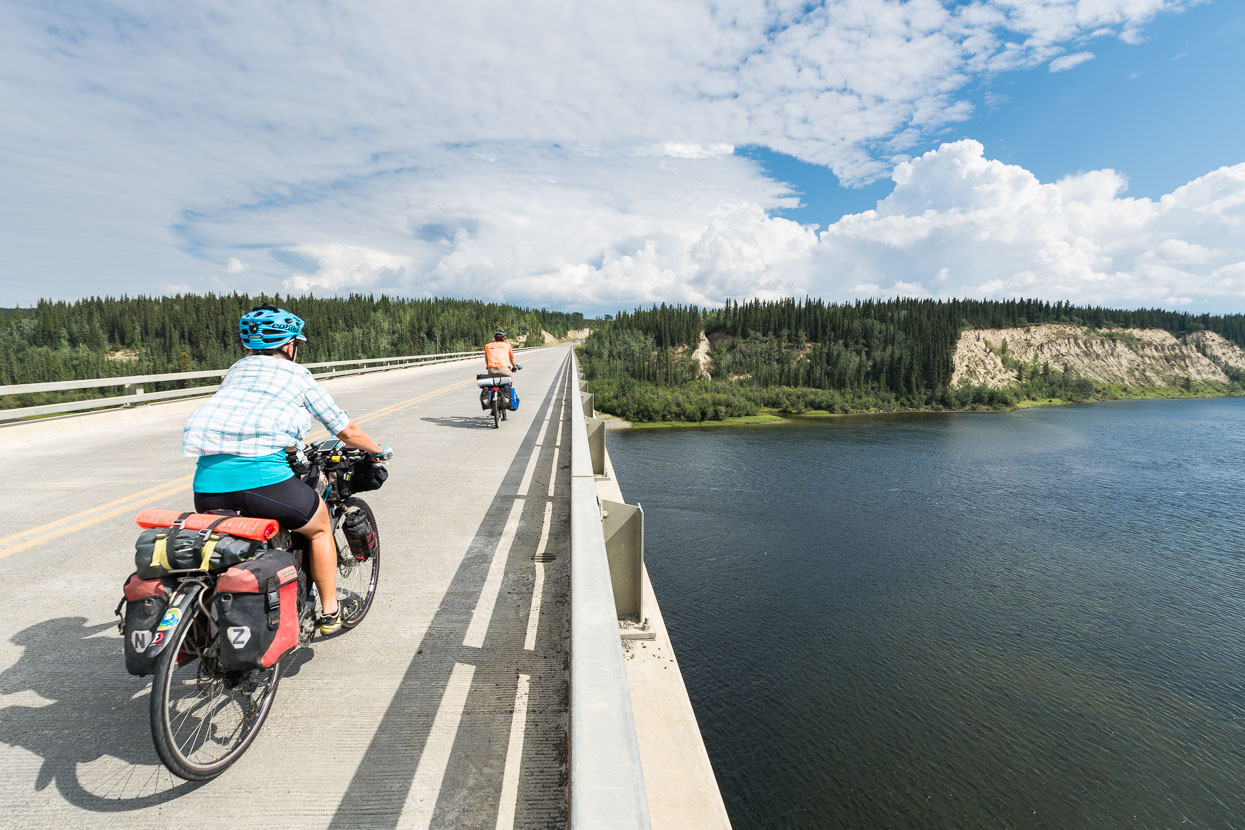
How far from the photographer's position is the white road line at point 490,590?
4.01m

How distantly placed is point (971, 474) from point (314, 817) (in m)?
47.4

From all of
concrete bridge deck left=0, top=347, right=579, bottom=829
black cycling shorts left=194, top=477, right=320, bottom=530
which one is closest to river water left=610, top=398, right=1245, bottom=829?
concrete bridge deck left=0, top=347, right=579, bottom=829

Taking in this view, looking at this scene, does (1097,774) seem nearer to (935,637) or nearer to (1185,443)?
(935,637)

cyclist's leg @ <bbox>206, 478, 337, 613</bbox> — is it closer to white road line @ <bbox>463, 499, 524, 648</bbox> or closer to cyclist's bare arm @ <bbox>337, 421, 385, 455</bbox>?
cyclist's bare arm @ <bbox>337, 421, 385, 455</bbox>

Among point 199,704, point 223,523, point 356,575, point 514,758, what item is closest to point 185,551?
point 223,523

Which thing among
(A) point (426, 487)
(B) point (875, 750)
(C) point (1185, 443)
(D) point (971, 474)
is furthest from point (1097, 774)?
(C) point (1185, 443)

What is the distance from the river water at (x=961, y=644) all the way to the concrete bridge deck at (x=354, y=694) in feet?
38.9

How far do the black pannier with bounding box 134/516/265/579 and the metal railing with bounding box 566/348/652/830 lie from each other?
1.58 m

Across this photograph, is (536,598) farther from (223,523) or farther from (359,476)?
(223,523)

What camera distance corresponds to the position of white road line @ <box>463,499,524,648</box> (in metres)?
4.01

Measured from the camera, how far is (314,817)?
251 centimetres

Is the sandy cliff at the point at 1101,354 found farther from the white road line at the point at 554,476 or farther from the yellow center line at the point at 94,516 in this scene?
the yellow center line at the point at 94,516

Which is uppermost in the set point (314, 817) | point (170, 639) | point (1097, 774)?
point (170, 639)

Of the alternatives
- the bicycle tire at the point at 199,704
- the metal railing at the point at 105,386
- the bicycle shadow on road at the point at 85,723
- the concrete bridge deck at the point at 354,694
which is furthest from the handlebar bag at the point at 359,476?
the metal railing at the point at 105,386
